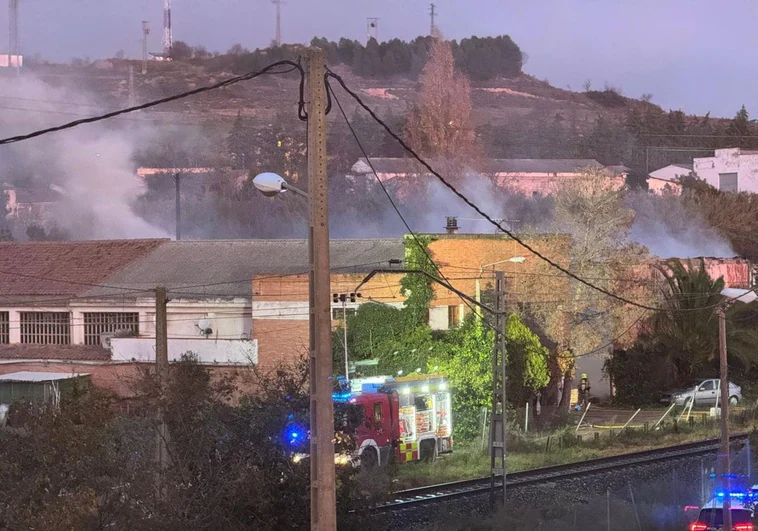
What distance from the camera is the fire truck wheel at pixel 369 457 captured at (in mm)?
24609

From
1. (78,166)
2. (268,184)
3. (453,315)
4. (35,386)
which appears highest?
(78,166)

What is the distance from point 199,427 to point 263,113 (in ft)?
440

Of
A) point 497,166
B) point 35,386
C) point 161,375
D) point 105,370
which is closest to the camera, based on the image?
point 161,375

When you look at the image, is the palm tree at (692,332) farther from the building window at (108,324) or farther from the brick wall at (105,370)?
the building window at (108,324)

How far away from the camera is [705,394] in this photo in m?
42.2

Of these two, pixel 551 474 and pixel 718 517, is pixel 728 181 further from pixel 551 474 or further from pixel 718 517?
pixel 718 517

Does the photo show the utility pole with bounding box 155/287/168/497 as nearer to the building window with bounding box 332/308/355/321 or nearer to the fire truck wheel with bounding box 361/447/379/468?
the fire truck wheel with bounding box 361/447/379/468

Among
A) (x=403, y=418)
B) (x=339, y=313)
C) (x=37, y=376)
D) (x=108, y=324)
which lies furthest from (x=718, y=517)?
(x=108, y=324)

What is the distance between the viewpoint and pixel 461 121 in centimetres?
11056

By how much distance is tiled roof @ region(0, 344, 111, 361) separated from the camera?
128ft

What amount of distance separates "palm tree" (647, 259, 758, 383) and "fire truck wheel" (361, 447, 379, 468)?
2152 centimetres

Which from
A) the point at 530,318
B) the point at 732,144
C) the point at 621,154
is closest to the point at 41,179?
the point at 530,318

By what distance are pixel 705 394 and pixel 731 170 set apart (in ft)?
211

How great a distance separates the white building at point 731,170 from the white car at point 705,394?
193 ft
